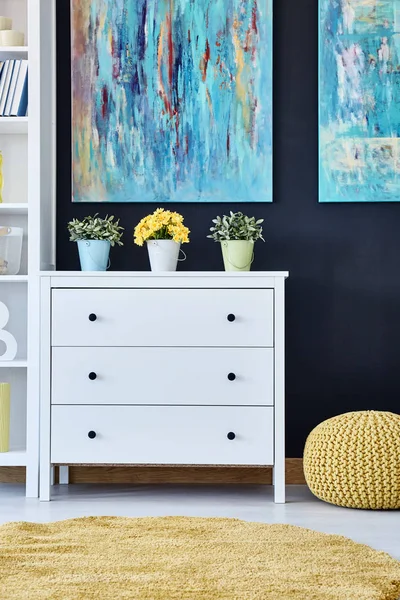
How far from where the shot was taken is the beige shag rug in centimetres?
187

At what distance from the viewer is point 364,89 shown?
11.2ft

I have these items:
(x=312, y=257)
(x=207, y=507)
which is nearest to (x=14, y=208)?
(x=312, y=257)

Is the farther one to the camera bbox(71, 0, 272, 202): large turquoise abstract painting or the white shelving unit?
bbox(71, 0, 272, 202): large turquoise abstract painting

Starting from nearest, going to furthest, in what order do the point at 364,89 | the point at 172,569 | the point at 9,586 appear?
the point at 9,586 < the point at 172,569 < the point at 364,89

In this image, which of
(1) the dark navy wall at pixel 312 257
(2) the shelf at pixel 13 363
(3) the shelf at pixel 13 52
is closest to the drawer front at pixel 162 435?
(2) the shelf at pixel 13 363

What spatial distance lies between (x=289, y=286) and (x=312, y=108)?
790mm

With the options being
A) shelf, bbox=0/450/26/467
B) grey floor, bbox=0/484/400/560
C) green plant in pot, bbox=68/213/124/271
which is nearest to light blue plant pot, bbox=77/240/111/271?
green plant in pot, bbox=68/213/124/271

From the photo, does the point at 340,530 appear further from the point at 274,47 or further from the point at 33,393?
the point at 274,47

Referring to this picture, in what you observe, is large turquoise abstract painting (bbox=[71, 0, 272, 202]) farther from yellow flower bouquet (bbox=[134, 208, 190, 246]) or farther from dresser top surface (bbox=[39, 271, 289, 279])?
dresser top surface (bbox=[39, 271, 289, 279])

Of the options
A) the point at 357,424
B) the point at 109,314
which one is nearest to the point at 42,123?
the point at 109,314

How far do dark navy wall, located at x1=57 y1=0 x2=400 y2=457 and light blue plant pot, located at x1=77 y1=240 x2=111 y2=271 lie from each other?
12.5 inches

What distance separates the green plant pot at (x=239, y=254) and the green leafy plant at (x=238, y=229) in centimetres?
4

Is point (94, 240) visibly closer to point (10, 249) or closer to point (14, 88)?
point (10, 249)

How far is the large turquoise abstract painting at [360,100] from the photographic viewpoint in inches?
135
